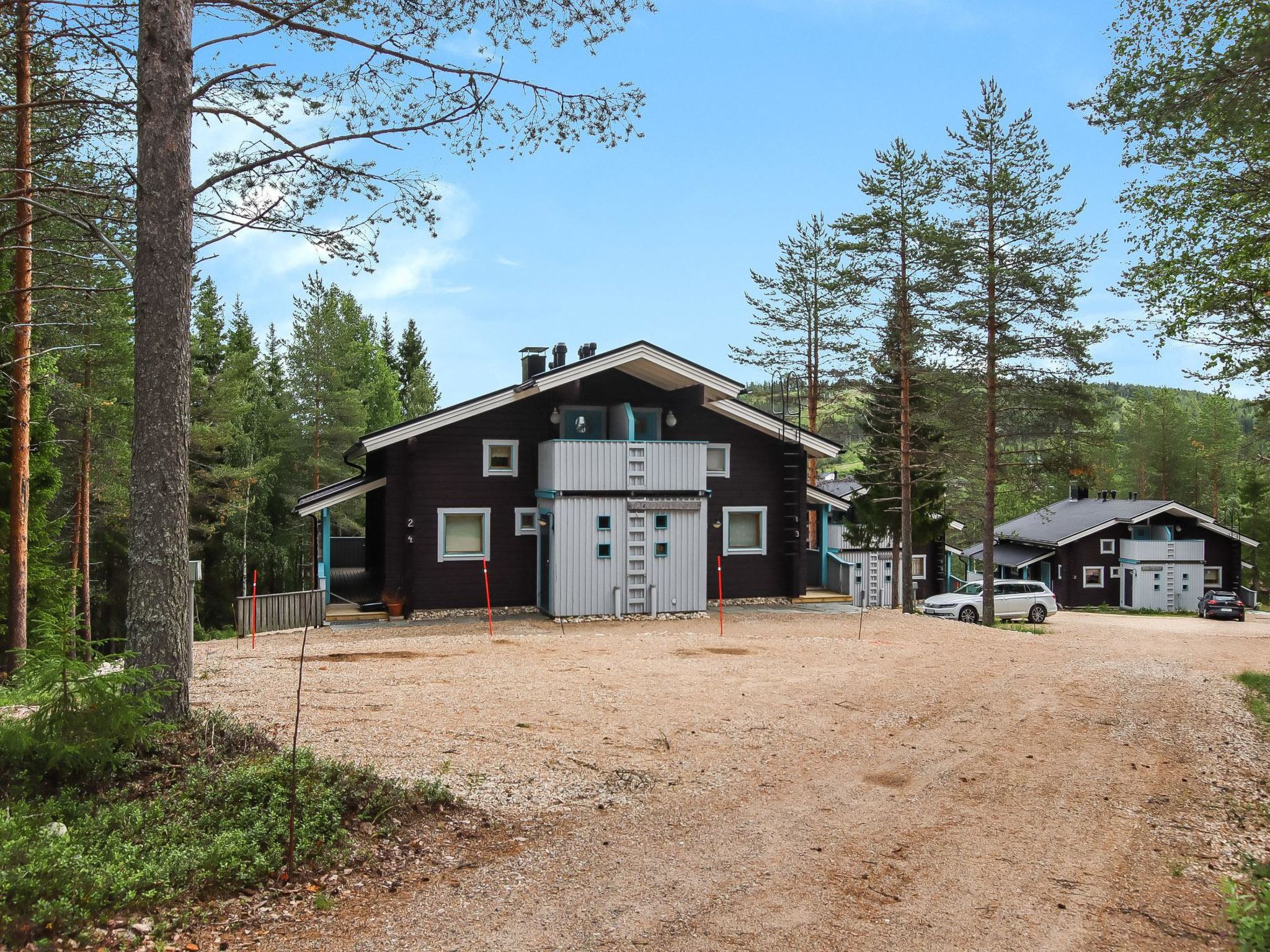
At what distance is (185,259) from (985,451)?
953 inches

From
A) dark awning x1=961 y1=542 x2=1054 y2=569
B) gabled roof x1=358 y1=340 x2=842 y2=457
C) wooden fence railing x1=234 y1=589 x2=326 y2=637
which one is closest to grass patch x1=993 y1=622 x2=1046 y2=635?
gabled roof x1=358 y1=340 x2=842 y2=457

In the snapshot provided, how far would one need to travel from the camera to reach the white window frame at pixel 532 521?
20.5 metres

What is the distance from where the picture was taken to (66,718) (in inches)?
236

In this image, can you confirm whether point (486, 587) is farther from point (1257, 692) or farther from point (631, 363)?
point (1257, 692)

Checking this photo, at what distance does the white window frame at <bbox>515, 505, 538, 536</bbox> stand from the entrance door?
0.57 ft

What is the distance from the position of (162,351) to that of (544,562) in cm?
1332

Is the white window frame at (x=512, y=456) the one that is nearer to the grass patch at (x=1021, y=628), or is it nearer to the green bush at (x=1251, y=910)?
the grass patch at (x=1021, y=628)

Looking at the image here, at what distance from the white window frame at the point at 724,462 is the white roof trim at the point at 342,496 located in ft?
26.3

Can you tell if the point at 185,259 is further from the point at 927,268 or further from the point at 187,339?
the point at 927,268

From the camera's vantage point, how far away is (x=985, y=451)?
26.7m

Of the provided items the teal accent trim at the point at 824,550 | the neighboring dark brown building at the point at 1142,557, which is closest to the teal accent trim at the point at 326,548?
the teal accent trim at the point at 824,550

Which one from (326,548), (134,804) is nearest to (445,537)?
(326,548)

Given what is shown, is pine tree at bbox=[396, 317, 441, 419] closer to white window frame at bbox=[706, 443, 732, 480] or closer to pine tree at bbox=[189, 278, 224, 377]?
pine tree at bbox=[189, 278, 224, 377]

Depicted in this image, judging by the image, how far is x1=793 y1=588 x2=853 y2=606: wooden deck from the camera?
23031 millimetres
